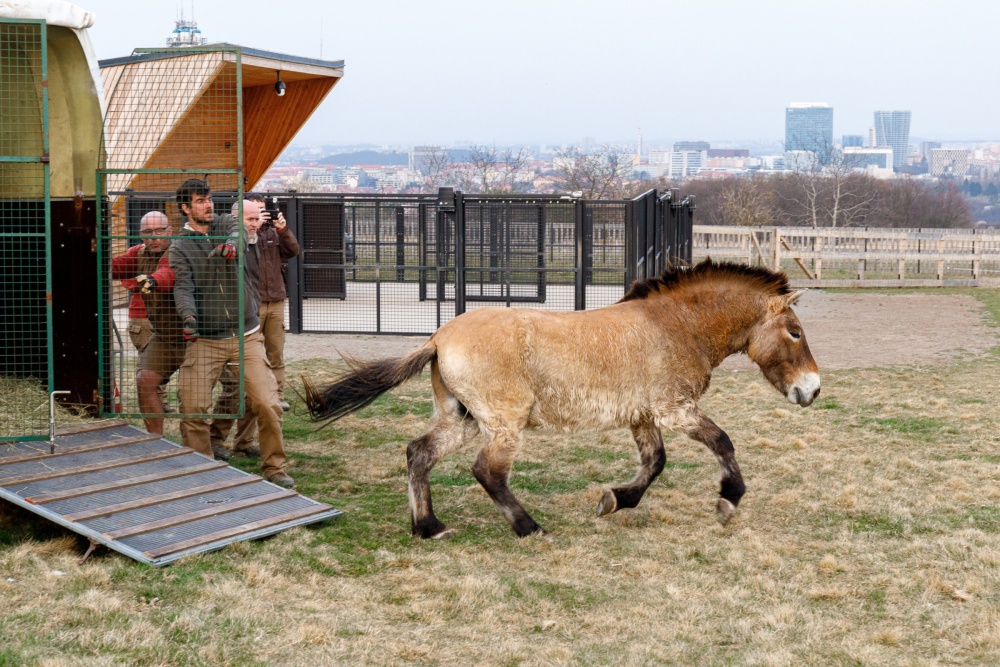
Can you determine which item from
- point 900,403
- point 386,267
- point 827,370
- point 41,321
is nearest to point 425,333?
point 386,267

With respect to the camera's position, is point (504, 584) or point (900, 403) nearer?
point (504, 584)

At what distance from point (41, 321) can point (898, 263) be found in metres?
21.9

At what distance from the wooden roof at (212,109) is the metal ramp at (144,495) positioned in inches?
274

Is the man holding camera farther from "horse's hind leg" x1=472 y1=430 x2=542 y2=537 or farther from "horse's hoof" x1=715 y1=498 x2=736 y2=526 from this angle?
"horse's hoof" x1=715 y1=498 x2=736 y2=526

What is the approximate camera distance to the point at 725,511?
661 cm

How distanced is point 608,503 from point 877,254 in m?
19.7

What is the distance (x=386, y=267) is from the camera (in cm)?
1445

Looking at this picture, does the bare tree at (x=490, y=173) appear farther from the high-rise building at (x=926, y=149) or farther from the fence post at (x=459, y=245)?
the high-rise building at (x=926, y=149)

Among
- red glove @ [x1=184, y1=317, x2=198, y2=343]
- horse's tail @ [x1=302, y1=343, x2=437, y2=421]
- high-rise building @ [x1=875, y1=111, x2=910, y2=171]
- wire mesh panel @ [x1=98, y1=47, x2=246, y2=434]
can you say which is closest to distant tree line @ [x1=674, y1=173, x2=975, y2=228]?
wire mesh panel @ [x1=98, y1=47, x2=246, y2=434]

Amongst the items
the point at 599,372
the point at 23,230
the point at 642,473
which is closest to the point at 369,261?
the point at 23,230

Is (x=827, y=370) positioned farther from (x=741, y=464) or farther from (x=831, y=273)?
(x=831, y=273)

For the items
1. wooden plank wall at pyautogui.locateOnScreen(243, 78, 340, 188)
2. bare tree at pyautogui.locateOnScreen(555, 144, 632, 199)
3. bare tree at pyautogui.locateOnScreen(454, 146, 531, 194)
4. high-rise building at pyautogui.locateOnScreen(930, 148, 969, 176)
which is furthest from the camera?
high-rise building at pyautogui.locateOnScreen(930, 148, 969, 176)

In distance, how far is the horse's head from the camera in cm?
686

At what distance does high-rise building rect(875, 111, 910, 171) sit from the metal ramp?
18660cm
